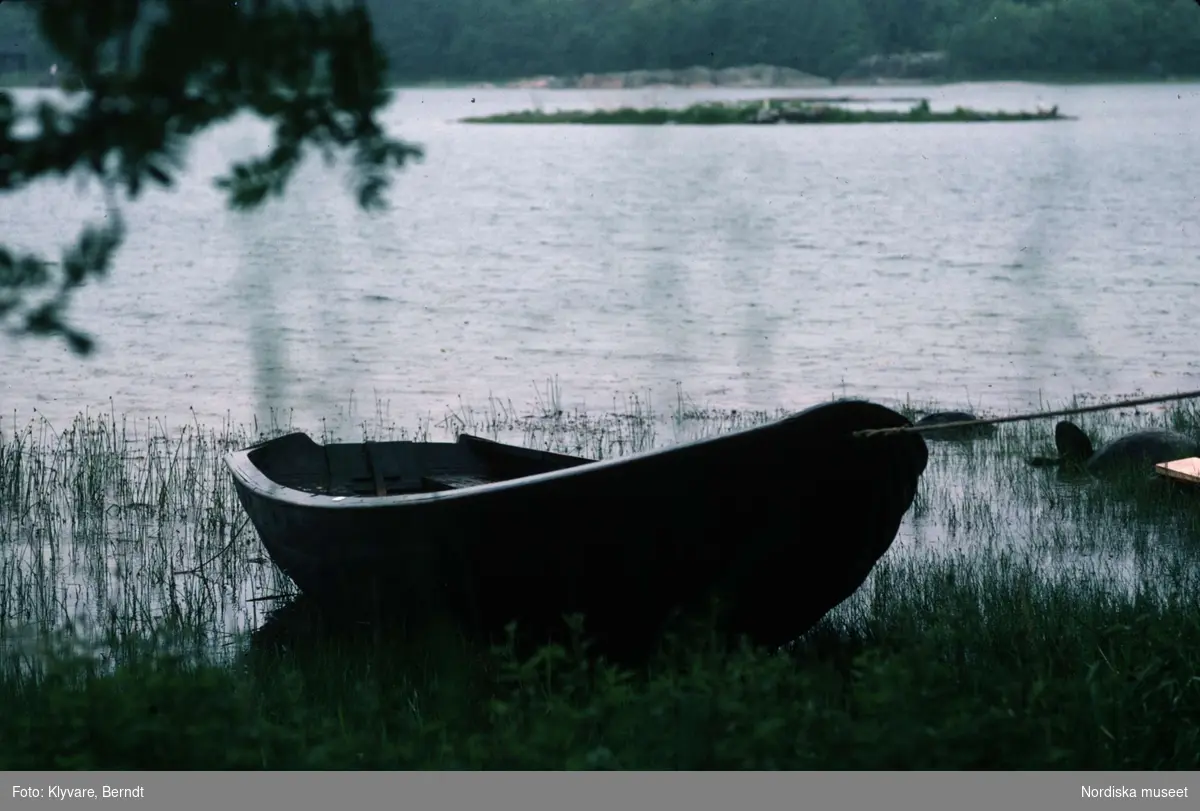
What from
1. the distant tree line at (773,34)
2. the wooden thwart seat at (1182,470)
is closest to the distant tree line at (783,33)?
the distant tree line at (773,34)

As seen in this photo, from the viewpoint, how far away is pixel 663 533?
583 centimetres

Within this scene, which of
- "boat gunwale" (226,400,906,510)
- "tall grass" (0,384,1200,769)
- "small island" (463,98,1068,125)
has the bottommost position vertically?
"tall grass" (0,384,1200,769)

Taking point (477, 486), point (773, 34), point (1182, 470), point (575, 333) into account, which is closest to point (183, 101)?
point (477, 486)

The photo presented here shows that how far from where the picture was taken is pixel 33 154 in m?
2.99

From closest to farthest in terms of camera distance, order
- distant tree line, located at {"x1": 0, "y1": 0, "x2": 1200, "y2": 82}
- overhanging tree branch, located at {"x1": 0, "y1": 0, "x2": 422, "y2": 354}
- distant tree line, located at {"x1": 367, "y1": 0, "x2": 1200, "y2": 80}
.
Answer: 1. overhanging tree branch, located at {"x1": 0, "y1": 0, "x2": 422, "y2": 354}
2. distant tree line, located at {"x1": 0, "y1": 0, "x2": 1200, "y2": 82}
3. distant tree line, located at {"x1": 367, "y1": 0, "x2": 1200, "y2": 80}

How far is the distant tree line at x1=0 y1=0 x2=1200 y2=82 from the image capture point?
6566mm

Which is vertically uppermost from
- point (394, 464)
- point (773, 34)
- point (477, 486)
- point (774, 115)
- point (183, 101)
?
point (774, 115)

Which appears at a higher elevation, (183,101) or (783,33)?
(783,33)

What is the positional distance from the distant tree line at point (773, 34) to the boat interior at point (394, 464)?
7.38 feet

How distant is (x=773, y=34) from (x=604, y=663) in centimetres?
2132

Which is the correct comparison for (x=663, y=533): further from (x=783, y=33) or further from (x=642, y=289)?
(x=642, y=289)

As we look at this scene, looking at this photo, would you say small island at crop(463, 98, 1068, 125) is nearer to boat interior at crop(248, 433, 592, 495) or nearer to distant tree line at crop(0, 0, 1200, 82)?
distant tree line at crop(0, 0, 1200, 82)

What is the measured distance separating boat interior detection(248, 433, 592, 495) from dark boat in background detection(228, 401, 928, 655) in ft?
7.01

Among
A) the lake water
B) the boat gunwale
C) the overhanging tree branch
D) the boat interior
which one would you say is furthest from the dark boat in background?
the overhanging tree branch
